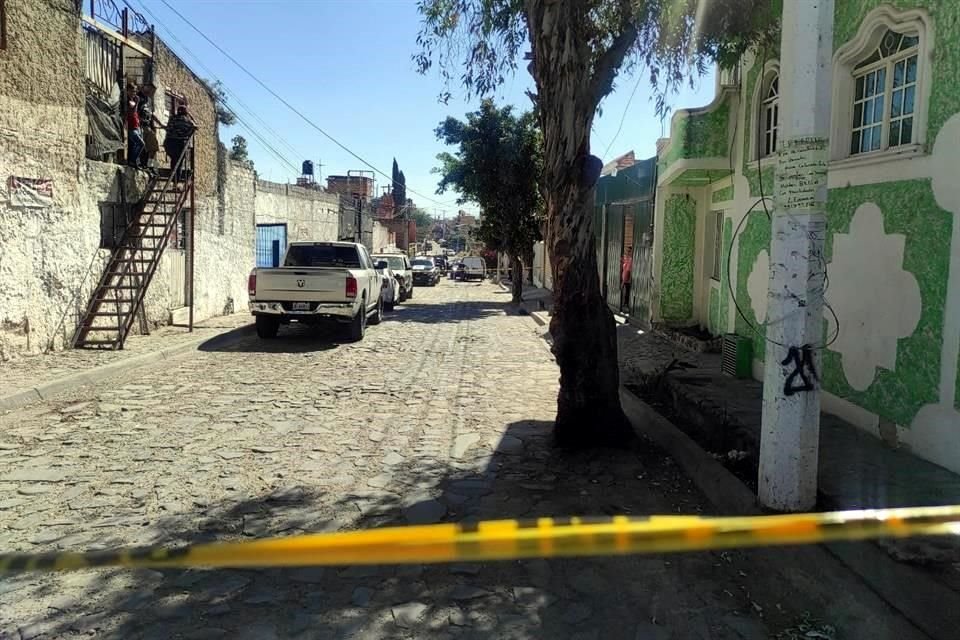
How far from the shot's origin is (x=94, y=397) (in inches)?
310

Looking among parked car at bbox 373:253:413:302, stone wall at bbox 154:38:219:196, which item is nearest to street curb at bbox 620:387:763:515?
stone wall at bbox 154:38:219:196

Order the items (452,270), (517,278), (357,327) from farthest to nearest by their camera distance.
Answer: (452,270)
(517,278)
(357,327)

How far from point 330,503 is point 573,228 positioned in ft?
9.49

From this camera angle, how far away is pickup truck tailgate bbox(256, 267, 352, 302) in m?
12.4

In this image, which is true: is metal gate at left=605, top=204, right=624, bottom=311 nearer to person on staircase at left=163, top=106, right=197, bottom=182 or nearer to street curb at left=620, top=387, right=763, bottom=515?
person on staircase at left=163, top=106, right=197, bottom=182

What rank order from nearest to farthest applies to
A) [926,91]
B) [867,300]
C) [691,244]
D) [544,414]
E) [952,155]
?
1. [952,155]
2. [926,91]
3. [867,300]
4. [544,414]
5. [691,244]

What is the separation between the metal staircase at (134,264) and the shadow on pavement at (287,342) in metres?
1.41

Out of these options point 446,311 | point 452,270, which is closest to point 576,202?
point 446,311

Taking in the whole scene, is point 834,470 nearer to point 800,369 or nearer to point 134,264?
point 800,369

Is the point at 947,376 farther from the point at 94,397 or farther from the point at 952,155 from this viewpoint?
the point at 94,397

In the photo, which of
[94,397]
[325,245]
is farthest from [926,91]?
[325,245]

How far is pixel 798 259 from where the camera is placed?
3.85 m

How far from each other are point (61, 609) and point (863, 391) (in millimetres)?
5917

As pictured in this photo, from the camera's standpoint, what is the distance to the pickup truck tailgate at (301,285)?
40.5ft
